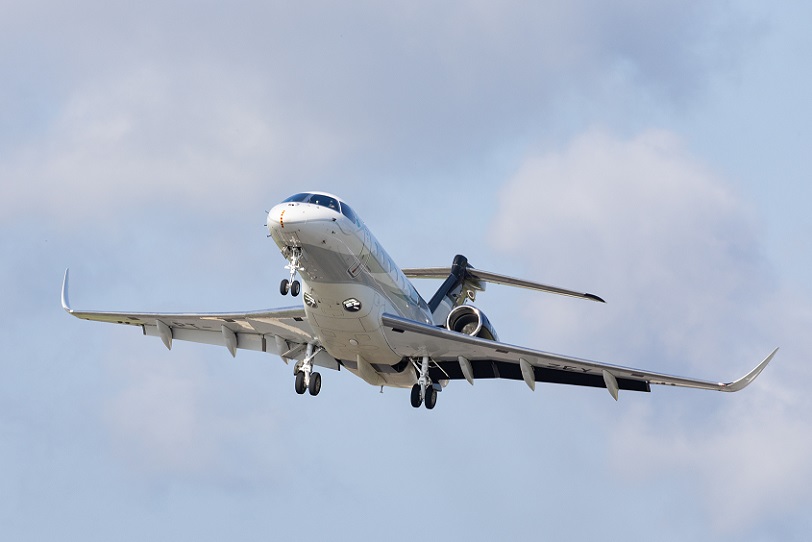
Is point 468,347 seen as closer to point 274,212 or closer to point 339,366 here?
point 339,366

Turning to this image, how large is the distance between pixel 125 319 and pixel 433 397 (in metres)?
10.8

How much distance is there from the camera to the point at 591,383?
41.8 metres

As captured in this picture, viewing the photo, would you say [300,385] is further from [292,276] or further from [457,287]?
[457,287]

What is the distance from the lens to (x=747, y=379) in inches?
1432

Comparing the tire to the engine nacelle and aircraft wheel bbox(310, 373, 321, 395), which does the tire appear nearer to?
aircraft wheel bbox(310, 373, 321, 395)

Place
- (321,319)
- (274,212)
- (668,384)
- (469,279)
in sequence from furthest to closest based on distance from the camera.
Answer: (469,279)
(668,384)
(321,319)
(274,212)

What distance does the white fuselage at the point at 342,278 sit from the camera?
116 ft

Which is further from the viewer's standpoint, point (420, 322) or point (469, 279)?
point (469, 279)

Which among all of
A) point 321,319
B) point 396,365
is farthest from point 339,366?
point 321,319

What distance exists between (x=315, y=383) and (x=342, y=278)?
17.5 feet

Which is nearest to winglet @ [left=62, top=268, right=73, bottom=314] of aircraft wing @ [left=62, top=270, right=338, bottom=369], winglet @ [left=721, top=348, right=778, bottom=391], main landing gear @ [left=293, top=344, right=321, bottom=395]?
aircraft wing @ [left=62, top=270, right=338, bottom=369]

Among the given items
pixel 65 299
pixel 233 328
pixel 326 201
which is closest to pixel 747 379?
pixel 326 201

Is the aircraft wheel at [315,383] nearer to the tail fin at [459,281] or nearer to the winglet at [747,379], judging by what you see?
the tail fin at [459,281]

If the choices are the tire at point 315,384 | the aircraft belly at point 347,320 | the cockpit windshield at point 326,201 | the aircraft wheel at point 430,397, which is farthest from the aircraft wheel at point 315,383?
the cockpit windshield at point 326,201
